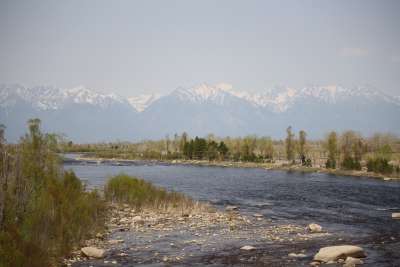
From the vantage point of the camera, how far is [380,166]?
9700 centimetres

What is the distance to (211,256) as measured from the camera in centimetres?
2580

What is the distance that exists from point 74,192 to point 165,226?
7992 mm

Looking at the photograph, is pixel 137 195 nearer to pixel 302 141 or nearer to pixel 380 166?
pixel 380 166

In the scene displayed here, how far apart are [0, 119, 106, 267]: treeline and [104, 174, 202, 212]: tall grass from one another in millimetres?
9925

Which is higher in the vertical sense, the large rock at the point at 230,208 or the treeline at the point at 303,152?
the treeline at the point at 303,152

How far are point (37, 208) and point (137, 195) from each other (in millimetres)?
20849

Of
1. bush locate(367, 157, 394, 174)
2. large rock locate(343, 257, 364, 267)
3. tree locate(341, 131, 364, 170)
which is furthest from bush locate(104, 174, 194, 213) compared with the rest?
tree locate(341, 131, 364, 170)

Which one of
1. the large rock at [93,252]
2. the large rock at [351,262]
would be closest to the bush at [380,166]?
the large rock at [351,262]

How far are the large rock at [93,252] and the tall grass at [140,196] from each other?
55.7ft

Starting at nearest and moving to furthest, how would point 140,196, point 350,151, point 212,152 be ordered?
point 140,196, point 350,151, point 212,152

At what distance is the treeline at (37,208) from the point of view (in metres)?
19.9

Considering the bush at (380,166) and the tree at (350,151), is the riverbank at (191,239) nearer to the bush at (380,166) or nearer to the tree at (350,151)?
the bush at (380,166)

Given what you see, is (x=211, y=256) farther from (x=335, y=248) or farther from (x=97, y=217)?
(x=97, y=217)

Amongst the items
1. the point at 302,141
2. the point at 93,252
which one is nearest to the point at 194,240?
the point at 93,252
